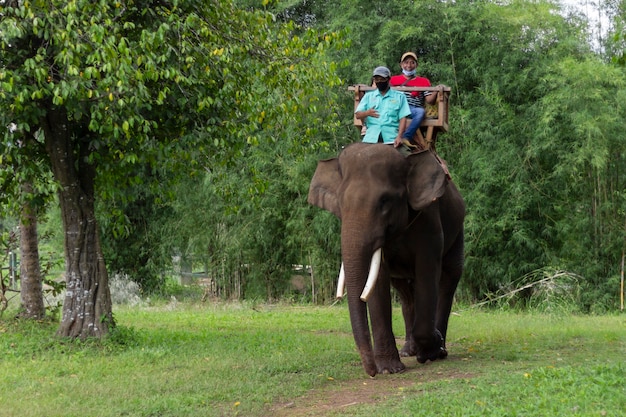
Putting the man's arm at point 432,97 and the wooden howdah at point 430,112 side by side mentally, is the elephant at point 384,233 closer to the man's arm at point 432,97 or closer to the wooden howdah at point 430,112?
the wooden howdah at point 430,112

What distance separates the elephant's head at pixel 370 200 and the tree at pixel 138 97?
1.79m

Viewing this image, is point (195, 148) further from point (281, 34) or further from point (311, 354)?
point (311, 354)

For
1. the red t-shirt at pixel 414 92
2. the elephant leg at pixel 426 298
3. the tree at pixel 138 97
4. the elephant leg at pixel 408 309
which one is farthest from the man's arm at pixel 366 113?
the elephant leg at pixel 408 309

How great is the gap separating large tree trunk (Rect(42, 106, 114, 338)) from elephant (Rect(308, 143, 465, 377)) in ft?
8.79

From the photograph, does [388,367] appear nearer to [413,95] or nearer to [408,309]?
[408,309]

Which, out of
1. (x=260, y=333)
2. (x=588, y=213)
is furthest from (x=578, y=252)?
(x=260, y=333)

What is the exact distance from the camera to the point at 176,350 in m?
9.27

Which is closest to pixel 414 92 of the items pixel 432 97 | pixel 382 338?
pixel 432 97

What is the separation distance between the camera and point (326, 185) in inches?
320

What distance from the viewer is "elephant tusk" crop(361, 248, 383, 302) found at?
725 centimetres

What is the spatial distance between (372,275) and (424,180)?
1039 millimetres

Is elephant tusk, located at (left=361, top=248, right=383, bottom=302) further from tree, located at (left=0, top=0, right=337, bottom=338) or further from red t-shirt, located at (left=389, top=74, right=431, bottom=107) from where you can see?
tree, located at (left=0, top=0, right=337, bottom=338)

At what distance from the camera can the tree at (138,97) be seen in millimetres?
7750

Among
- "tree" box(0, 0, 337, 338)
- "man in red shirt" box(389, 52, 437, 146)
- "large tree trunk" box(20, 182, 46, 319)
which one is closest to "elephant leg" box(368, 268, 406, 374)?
"man in red shirt" box(389, 52, 437, 146)
